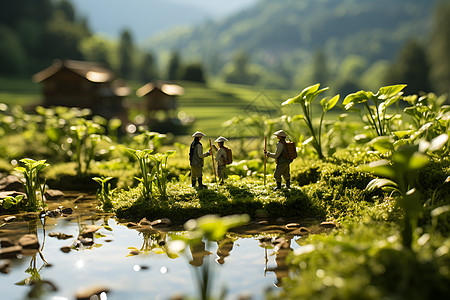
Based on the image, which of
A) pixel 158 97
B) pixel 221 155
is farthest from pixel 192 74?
pixel 221 155

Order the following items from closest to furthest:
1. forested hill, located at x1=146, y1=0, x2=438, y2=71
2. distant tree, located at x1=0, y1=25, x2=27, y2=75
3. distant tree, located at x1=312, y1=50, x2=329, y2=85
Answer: distant tree, located at x1=0, y1=25, x2=27, y2=75 < distant tree, located at x1=312, y1=50, x2=329, y2=85 < forested hill, located at x1=146, y1=0, x2=438, y2=71

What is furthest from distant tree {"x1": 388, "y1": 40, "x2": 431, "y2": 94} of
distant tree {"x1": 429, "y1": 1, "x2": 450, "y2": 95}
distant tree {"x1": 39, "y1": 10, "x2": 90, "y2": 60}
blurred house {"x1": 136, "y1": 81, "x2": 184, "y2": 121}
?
distant tree {"x1": 39, "y1": 10, "x2": 90, "y2": 60}

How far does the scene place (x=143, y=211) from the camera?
608 cm

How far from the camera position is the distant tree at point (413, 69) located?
40156mm

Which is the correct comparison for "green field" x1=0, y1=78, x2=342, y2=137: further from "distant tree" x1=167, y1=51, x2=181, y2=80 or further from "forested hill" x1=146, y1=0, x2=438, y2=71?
"forested hill" x1=146, y1=0, x2=438, y2=71

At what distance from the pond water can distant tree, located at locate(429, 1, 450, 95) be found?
127 ft

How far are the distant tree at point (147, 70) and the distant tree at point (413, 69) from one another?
37412 millimetres

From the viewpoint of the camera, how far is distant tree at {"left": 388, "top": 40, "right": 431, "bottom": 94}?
132ft

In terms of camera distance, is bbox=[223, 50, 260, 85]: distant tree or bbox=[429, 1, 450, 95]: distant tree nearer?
bbox=[429, 1, 450, 95]: distant tree

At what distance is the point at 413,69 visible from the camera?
40344 mm

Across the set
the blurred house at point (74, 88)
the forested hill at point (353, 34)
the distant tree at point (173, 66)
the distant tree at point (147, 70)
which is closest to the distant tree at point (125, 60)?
the distant tree at point (147, 70)

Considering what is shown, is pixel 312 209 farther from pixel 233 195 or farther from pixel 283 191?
pixel 233 195

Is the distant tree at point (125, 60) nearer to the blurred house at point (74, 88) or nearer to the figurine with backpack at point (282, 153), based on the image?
the blurred house at point (74, 88)

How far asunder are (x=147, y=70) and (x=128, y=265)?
6216 centimetres
